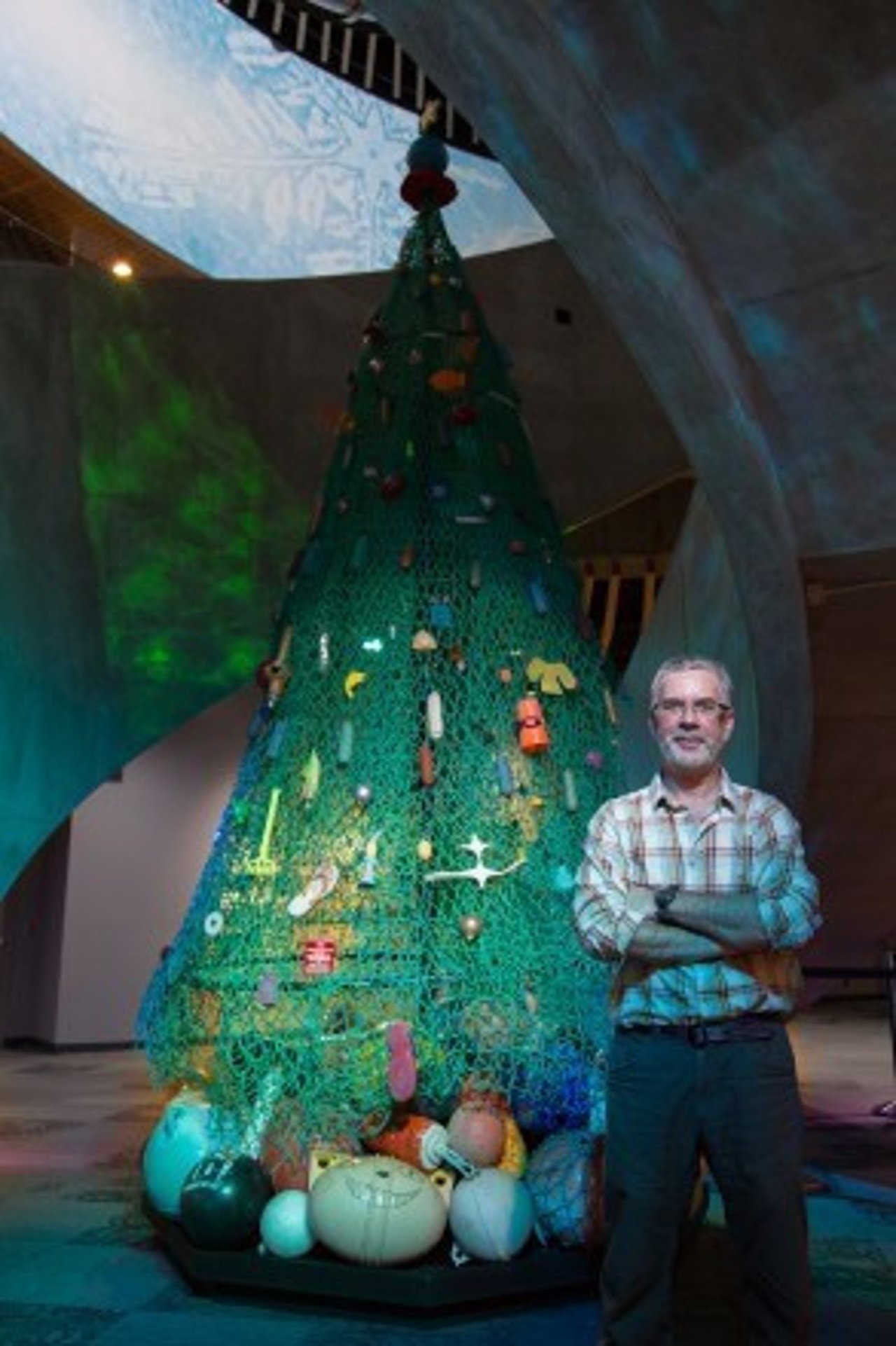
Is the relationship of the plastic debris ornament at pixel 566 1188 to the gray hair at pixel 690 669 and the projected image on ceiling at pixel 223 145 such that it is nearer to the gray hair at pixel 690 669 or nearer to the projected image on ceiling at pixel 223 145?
the gray hair at pixel 690 669

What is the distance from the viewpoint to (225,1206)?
3139 millimetres

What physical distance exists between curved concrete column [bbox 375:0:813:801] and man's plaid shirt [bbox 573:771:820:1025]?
5.07ft

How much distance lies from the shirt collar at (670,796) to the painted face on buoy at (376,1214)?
58.2 inches

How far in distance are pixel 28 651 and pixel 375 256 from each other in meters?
6.90

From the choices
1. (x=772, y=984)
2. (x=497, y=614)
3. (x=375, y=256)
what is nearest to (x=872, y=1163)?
(x=497, y=614)

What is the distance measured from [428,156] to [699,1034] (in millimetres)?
3613

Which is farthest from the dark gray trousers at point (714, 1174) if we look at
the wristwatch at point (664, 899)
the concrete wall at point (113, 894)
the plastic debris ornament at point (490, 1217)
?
the concrete wall at point (113, 894)

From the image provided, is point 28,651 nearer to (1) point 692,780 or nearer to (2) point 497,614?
(2) point 497,614

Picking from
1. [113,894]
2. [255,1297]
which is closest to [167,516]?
[113,894]

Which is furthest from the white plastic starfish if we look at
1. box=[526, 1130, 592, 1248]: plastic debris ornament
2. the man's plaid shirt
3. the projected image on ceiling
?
the projected image on ceiling

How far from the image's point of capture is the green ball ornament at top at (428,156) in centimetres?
449

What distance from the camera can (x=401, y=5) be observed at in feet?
8.66

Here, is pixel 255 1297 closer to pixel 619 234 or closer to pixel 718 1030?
pixel 718 1030

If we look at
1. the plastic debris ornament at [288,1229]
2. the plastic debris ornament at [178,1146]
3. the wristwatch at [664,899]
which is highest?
the wristwatch at [664,899]
